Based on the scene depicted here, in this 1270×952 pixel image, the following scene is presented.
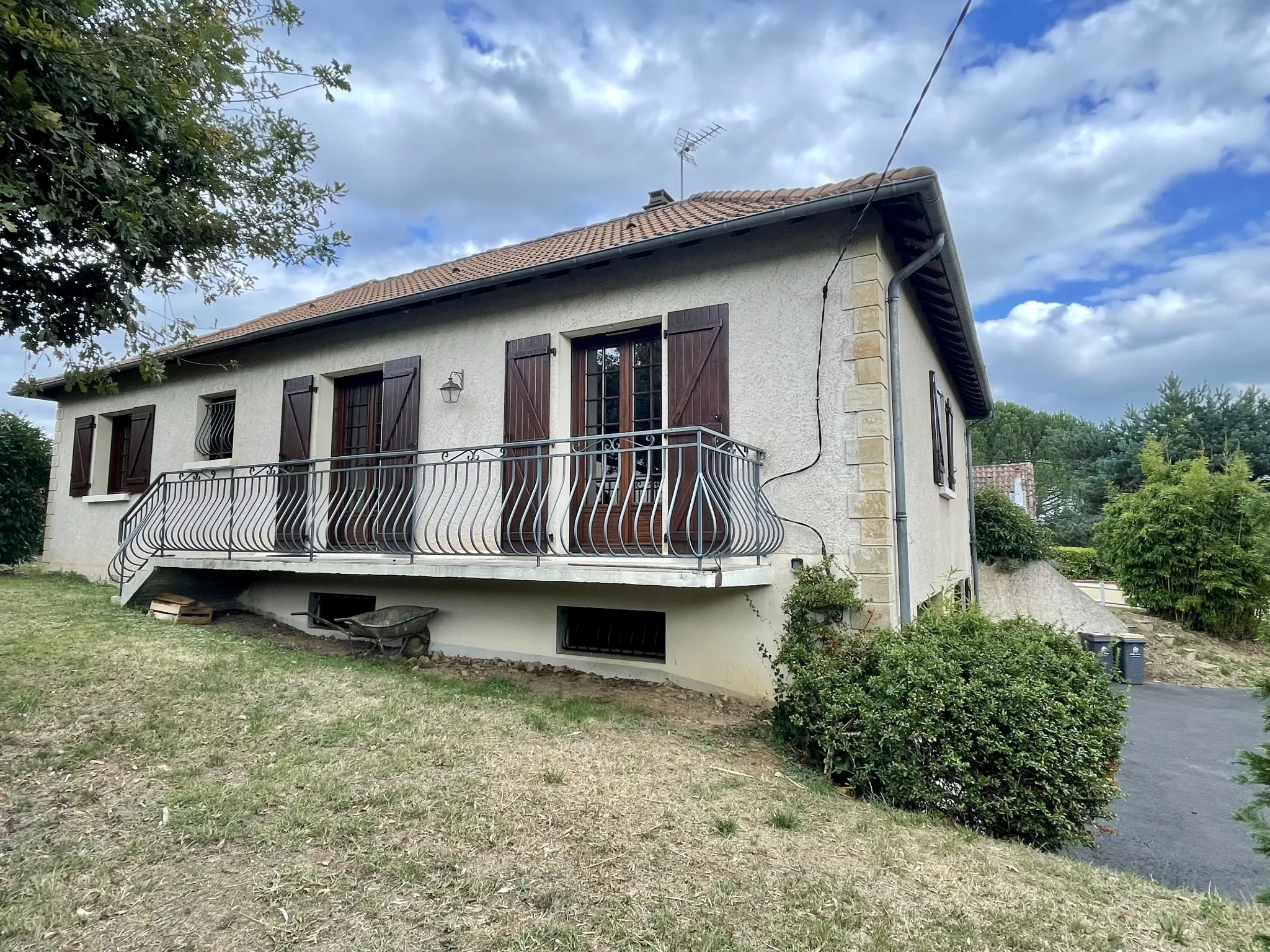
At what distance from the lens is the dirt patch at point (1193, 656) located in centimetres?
951

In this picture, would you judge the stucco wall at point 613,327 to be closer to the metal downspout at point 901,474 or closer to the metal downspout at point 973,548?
the metal downspout at point 901,474

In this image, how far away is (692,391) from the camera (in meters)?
5.85

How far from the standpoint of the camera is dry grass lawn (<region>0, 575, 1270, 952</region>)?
7.52 ft

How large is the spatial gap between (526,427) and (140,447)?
7604 millimetres

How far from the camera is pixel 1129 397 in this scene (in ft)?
71.9

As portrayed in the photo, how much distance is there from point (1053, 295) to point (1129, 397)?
26.1 ft

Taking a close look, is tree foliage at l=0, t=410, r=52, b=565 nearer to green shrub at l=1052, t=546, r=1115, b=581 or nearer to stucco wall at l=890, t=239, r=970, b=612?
stucco wall at l=890, t=239, r=970, b=612

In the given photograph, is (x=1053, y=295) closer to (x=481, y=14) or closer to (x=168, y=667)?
(x=481, y=14)

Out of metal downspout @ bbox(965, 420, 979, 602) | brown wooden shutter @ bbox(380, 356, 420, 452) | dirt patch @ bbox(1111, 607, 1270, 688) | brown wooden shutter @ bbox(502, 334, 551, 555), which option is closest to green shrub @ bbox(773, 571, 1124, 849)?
brown wooden shutter @ bbox(502, 334, 551, 555)

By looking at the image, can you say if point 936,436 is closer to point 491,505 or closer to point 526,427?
point 526,427

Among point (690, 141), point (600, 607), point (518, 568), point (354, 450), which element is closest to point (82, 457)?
point (354, 450)

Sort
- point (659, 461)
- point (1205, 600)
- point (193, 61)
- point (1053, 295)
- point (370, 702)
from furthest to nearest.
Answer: point (1053, 295)
point (1205, 600)
point (659, 461)
point (370, 702)
point (193, 61)

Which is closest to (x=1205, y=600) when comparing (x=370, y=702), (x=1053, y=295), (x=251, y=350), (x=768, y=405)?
(x=1053, y=295)

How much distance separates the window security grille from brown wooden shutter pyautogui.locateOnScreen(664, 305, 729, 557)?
7.18m
